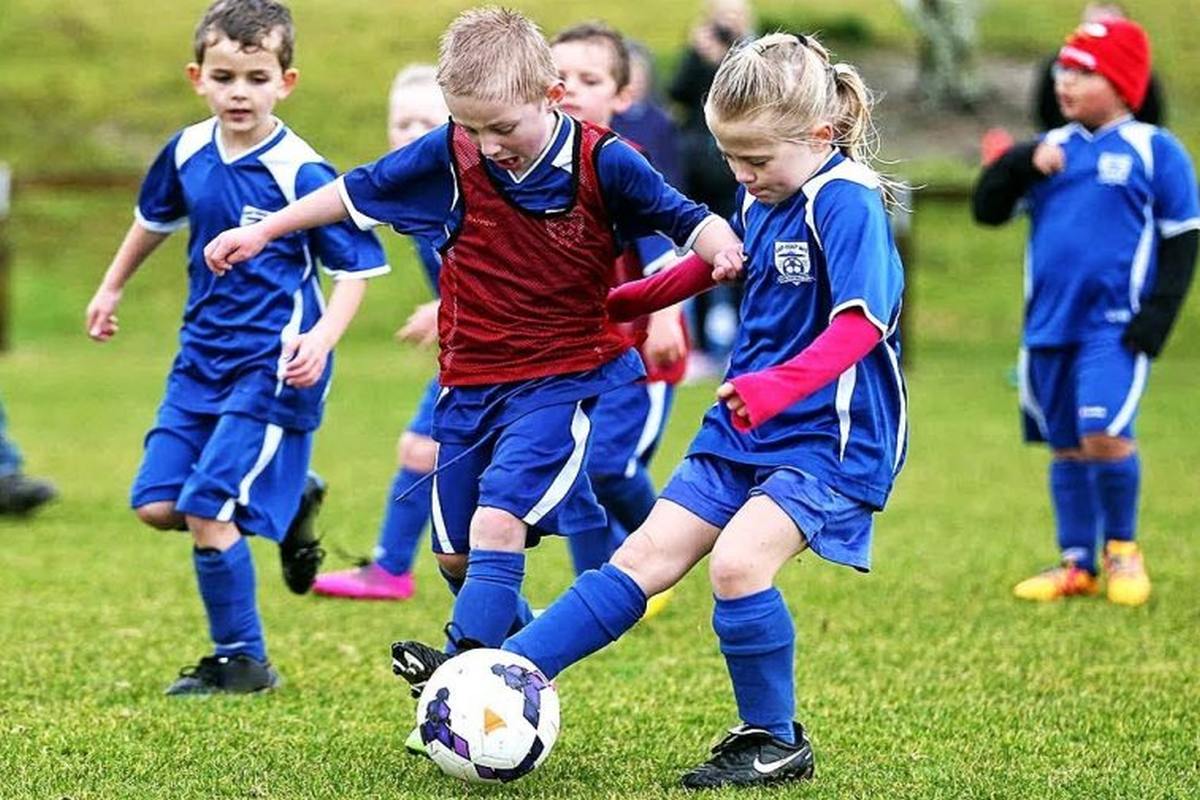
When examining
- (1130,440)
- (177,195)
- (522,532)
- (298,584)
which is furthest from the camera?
(1130,440)

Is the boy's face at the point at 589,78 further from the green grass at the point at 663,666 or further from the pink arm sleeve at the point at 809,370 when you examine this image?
the pink arm sleeve at the point at 809,370

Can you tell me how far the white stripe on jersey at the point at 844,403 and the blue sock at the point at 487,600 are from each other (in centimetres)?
85

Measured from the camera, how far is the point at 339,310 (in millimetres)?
5367

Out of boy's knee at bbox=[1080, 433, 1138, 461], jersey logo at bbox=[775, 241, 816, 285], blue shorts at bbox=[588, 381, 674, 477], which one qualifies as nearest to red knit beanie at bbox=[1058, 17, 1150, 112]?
boy's knee at bbox=[1080, 433, 1138, 461]

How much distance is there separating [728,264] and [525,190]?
53 cm

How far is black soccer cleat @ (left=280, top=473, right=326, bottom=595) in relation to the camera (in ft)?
20.9

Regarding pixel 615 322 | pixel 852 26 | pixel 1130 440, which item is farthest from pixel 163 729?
pixel 852 26

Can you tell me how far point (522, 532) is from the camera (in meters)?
4.77

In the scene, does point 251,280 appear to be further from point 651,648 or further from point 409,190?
point 651,648

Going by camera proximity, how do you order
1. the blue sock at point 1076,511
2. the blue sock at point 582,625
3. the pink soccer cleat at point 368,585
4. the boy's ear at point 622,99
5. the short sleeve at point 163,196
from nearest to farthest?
the blue sock at point 582,625
the short sleeve at point 163,196
the boy's ear at point 622,99
the pink soccer cleat at point 368,585
the blue sock at point 1076,511

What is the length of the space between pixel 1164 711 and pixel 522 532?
1.72 meters

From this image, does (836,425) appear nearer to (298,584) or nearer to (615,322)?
(615,322)

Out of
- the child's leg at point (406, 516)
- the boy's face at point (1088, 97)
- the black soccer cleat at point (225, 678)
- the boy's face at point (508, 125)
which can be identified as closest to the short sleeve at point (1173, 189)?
the boy's face at point (1088, 97)

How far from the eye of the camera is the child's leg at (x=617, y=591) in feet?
14.3
